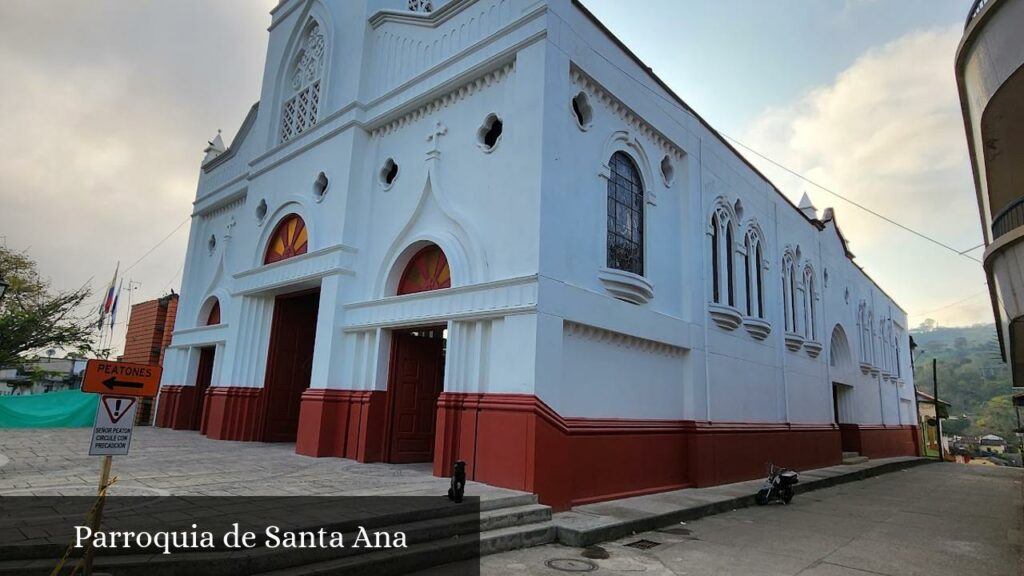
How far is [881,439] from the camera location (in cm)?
2411

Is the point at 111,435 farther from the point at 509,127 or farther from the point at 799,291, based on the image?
the point at 799,291

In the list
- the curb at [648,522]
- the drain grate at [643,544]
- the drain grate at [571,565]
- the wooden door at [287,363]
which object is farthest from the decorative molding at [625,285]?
the wooden door at [287,363]

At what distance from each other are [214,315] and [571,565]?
1503 cm

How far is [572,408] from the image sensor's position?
8391 millimetres

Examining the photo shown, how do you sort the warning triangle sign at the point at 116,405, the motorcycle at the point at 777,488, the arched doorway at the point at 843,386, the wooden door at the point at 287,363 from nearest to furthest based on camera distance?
the warning triangle sign at the point at 116,405
the motorcycle at the point at 777,488
the wooden door at the point at 287,363
the arched doorway at the point at 843,386

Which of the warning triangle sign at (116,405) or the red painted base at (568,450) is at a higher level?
the warning triangle sign at (116,405)

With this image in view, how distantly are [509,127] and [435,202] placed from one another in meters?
2.07

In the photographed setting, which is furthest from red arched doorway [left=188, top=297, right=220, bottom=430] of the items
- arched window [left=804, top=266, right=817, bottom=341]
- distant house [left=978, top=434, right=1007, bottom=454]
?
distant house [left=978, top=434, right=1007, bottom=454]

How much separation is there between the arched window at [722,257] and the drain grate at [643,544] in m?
6.92

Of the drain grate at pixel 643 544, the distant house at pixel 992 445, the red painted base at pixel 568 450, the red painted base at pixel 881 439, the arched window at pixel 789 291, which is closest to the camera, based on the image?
the drain grate at pixel 643 544

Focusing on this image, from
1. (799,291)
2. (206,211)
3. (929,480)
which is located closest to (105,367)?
(206,211)

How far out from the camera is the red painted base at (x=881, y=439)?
2178 centimetres

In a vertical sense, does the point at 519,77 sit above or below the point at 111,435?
above

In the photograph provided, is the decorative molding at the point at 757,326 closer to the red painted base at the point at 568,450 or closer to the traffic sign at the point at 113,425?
the red painted base at the point at 568,450
